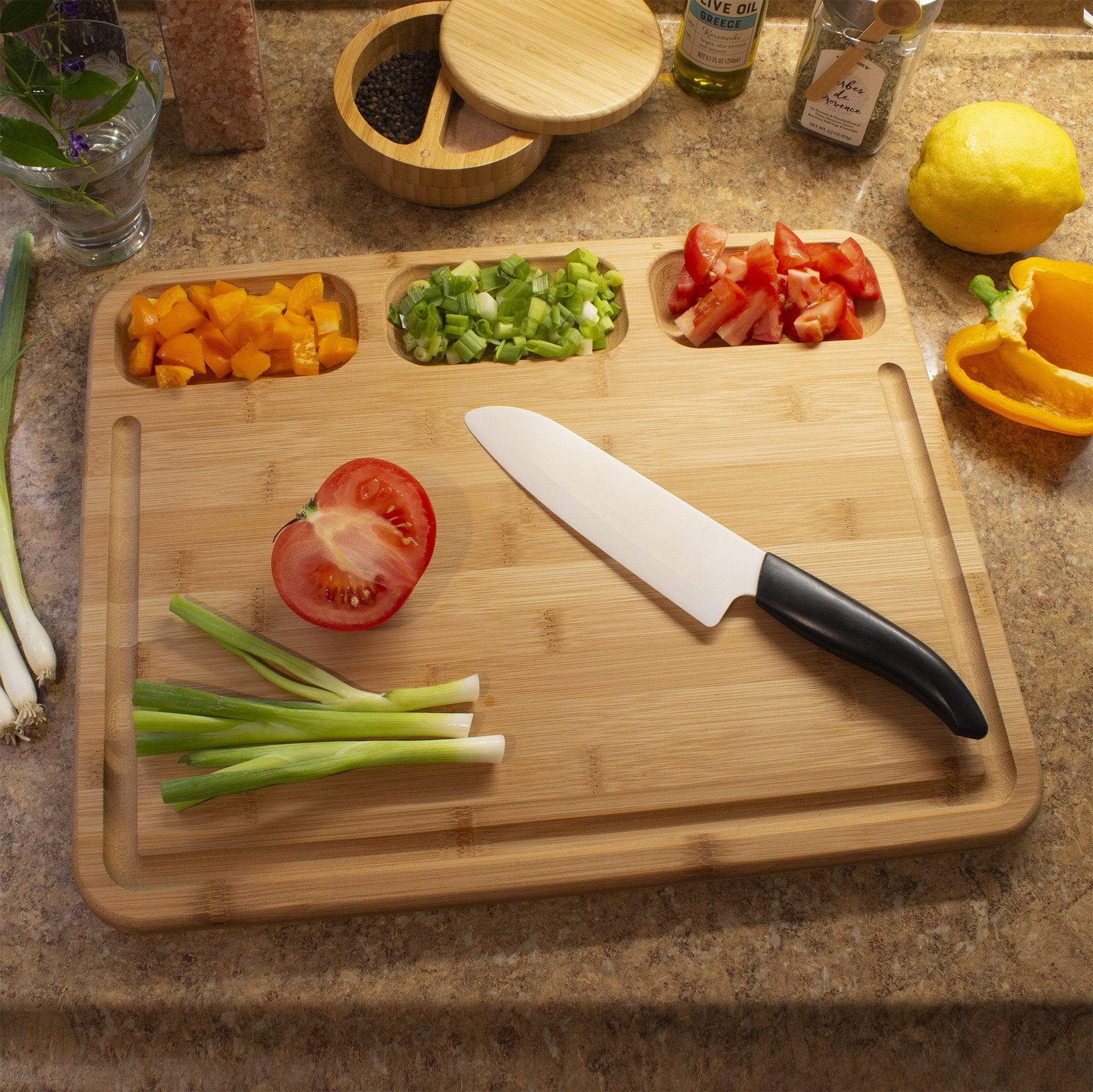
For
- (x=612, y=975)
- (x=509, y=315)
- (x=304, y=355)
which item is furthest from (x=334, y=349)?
(x=612, y=975)

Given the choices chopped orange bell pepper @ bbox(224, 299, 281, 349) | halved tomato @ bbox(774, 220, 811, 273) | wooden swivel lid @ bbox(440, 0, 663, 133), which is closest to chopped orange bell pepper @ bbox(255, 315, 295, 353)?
chopped orange bell pepper @ bbox(224, 299, 281, 349)

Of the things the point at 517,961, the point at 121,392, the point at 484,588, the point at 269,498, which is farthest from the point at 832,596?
the point at 121,392

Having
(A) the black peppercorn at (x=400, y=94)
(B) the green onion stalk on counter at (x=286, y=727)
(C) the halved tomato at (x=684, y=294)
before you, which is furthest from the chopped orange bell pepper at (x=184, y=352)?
(C) the halved tomato at (x=684, y=294)

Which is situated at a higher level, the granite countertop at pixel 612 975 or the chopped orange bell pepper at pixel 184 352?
the chopped orange bell pepper at pixel 184 352

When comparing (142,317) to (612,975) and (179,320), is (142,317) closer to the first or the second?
(179,320)

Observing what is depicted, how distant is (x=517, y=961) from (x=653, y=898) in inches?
7.5

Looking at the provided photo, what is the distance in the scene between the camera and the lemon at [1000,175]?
151 cm

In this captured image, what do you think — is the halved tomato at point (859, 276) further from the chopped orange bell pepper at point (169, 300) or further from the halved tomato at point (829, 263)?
the chopped orange bell pepper at point (169, 300)

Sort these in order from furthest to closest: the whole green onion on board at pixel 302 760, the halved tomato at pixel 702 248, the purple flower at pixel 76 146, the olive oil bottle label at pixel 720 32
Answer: the olive oil bottle label at pixel 720 32 < the halved tomato at pixel 702 248 < the purple flower at pixel 76 146 < the whole green onion on board at pixel 302 760

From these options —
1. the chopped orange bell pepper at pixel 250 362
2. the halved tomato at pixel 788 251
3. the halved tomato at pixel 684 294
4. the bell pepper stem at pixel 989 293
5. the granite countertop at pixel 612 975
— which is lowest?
the granite countertop at pixel 612 975

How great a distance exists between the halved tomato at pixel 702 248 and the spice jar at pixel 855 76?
0.39 m

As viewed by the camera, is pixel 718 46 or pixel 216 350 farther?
pixel 718 46

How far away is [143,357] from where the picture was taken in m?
1.46

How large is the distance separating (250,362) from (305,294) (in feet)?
0.50
